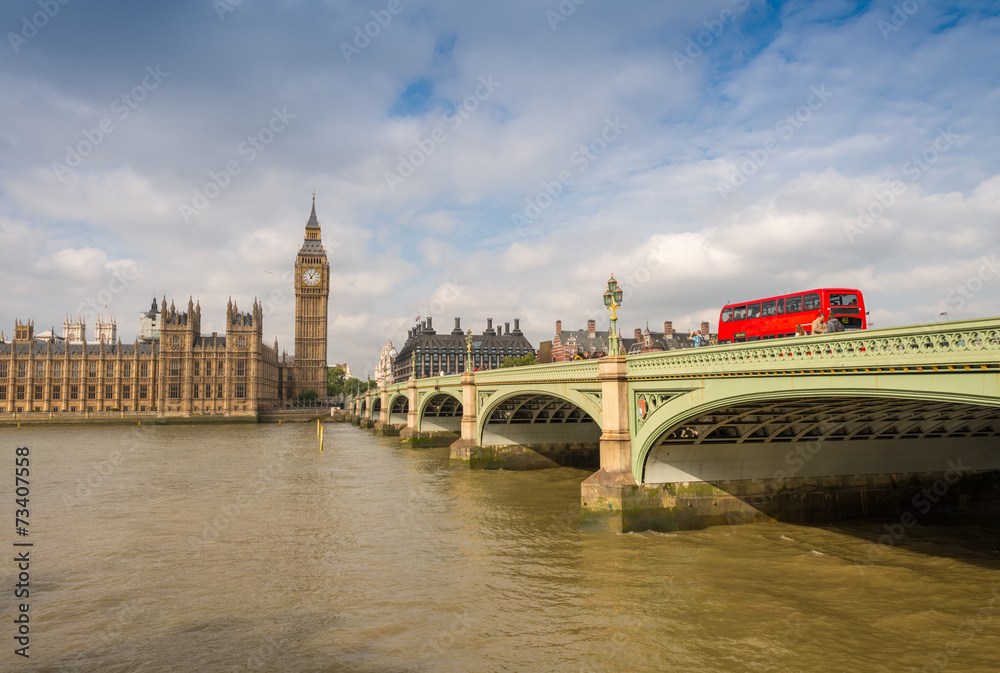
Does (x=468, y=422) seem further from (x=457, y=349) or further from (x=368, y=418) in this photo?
(x=457, y=349)

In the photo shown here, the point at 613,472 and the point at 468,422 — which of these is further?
the point at 468,422

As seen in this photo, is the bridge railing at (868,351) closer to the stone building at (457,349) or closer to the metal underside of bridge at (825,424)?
the metal underside of bridge at (825,424)

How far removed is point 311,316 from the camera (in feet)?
510

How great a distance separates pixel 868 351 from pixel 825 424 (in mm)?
9126

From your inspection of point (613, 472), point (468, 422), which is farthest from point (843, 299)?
point (468, 422)

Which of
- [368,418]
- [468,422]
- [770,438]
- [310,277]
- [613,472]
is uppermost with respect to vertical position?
[310,277]

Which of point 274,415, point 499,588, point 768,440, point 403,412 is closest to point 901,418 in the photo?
point 768,440

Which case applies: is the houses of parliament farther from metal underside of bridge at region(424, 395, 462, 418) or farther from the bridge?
the bridge

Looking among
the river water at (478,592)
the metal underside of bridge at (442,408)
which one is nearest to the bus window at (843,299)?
the river water at (478,592)

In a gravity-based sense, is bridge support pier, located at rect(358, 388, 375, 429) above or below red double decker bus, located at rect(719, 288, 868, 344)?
below

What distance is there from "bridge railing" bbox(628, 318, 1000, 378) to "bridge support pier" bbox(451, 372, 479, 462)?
22.9 metres

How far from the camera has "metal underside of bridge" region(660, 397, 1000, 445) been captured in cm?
1717

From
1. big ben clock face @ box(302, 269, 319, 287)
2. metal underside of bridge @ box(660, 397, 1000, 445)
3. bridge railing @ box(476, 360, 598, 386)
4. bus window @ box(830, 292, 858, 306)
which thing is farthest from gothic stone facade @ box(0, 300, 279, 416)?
bus window @ box(830, 292, 858, 306)

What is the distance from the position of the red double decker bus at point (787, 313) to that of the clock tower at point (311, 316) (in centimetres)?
13347
